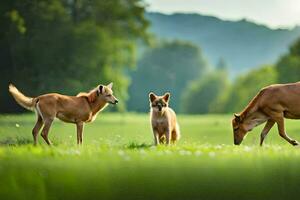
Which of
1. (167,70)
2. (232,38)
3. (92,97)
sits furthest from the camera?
(232,38)

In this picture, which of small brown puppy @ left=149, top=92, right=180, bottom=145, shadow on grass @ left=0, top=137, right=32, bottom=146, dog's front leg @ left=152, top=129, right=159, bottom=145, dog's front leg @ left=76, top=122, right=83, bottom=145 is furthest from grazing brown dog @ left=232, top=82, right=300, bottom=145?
shadow on grass @ left=0, top=137, right=32, bottom=146

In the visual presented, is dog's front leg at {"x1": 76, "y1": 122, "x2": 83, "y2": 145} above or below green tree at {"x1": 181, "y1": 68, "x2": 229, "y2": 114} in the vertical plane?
below

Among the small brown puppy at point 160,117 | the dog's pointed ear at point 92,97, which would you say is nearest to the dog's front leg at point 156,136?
the small brown puppy at point 160,117

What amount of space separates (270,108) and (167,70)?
1545 inches

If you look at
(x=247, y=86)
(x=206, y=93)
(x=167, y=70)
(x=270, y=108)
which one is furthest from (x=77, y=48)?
(x=206, y=93)

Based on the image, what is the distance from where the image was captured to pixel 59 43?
2744 centimetres

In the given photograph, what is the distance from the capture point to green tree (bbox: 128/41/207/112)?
43.1 meters

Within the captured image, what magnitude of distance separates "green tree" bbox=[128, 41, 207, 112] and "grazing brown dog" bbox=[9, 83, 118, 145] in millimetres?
26174

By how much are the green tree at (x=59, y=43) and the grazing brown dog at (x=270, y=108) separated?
48.4 feet

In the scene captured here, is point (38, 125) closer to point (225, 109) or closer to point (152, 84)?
point (152, 84)

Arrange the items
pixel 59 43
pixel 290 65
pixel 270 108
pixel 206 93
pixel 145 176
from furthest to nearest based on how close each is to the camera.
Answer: pixel 206 93 < pixel 290 65 < pixel 59 43 < pixel 270 108 < pixel 145 176

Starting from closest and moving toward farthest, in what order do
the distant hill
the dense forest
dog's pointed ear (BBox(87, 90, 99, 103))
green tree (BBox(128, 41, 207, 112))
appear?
dog's pointed ear (BBox(87, 90, 99, 103))
the dense forest
green tree (BBox(128, 41, 207, 112))
the distant hill

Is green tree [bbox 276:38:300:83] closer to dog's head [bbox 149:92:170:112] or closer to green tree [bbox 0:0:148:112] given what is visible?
green tree [bbox 0:0:148:112]

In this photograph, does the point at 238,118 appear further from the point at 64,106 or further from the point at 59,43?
the point at 59,43
